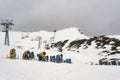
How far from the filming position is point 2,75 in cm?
1992

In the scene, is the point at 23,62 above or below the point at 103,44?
below

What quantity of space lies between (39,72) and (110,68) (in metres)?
6.79

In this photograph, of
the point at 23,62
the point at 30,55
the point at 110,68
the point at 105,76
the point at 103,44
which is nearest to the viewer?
the point at 105,76

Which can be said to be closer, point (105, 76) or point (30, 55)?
point (105, 76)

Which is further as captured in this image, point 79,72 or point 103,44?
point 103,44

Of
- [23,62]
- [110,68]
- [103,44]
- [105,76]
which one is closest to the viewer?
[105,76]

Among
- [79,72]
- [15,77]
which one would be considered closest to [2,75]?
[15,77]

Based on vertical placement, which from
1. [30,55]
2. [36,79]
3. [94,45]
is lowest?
[36,79]

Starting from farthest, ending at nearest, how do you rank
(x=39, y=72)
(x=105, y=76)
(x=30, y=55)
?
1. (x=30, y=55)
2. (x=39, y=72)
3. (x=105, y=76)

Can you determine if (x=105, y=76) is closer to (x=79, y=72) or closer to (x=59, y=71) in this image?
(x=79, y=72)

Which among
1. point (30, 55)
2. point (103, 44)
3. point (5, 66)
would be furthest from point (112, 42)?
point (5, 66)

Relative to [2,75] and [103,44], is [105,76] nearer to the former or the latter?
[2,75]

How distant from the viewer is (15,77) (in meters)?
19.8

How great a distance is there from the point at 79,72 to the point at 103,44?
284 feet
